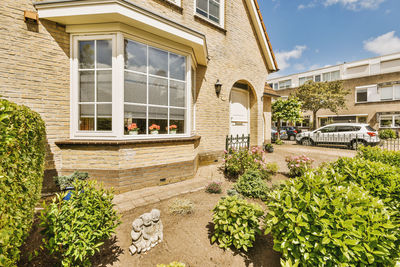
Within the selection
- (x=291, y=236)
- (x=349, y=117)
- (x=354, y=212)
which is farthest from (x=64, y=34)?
(x=349, y=117)

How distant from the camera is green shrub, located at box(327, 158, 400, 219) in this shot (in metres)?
2.25

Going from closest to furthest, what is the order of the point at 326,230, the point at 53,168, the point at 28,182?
the point at 326,230 < the point at 28,182 < the point at 53,168

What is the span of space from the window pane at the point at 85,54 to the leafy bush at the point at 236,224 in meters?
4.54

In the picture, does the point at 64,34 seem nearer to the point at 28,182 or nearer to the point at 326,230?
the point at 28,182

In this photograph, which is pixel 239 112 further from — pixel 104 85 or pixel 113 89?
pixel 104 85

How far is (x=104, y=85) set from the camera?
13.5 ft

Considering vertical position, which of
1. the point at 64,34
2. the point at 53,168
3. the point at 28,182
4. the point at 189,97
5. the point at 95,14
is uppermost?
the point at 95,14

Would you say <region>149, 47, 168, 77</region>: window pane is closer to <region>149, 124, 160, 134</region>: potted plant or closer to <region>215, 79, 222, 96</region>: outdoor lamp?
<region>149, 124, 160, 134</region>: potted plant

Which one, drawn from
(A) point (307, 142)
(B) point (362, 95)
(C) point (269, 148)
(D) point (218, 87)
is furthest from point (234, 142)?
(B) point (362, 95)

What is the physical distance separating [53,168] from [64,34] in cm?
325

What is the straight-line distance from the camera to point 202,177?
17.7ft

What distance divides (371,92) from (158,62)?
30.2m

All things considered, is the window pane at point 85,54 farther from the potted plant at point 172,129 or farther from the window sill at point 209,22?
the window sill at point 209,22

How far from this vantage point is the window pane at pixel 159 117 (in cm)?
462
